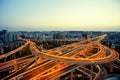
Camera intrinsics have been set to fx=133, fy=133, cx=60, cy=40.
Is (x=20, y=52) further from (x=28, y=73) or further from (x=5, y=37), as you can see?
(x=5, y=37)

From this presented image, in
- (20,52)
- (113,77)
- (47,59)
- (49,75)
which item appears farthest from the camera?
(20,52)

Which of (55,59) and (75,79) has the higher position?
(55,59)

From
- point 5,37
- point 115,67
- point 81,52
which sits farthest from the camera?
point 5,37

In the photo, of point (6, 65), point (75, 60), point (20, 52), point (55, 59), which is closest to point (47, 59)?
point (55, 59)

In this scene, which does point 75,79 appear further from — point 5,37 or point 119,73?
point 5,37

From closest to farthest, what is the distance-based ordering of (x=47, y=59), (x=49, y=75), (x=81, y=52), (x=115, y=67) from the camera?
(x=49, y=75) < (x=47, y=59) < (x=115, y=67) < (x=81, y=52)

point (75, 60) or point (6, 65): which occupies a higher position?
point (75, 60)

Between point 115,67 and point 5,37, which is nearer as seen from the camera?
point 115,67

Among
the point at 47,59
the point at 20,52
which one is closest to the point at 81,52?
the point at 47,59

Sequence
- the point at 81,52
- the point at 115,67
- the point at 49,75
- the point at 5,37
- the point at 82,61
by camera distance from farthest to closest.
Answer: the point at 5,37
the point at 81,52
the point at 115,67
the point at 82,61
the point at 49,75
